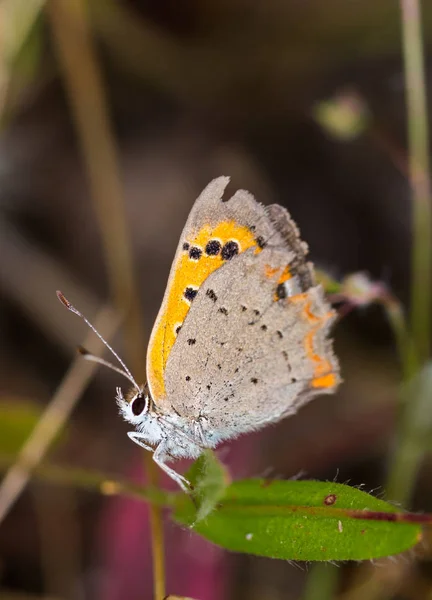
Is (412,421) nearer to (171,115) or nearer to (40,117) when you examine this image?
(171,115)

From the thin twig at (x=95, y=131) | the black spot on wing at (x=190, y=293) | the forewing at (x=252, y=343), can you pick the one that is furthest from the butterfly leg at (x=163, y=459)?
the thin twig at (x=95, y=131)

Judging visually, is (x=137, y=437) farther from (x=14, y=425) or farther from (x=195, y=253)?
(x=14, y=425)

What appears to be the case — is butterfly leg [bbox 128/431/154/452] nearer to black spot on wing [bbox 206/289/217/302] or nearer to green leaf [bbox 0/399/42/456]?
black spot on wing [bbox 206/289/217/302]

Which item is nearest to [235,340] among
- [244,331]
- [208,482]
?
[244,331]

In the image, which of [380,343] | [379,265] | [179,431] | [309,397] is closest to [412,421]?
[309,397]

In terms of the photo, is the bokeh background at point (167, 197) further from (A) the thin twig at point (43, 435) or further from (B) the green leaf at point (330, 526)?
(B) the green leaf at point (330, 526)

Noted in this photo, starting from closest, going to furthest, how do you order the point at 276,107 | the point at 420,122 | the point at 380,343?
the point at 420,122
the point at 380,343
the point at 276,107
